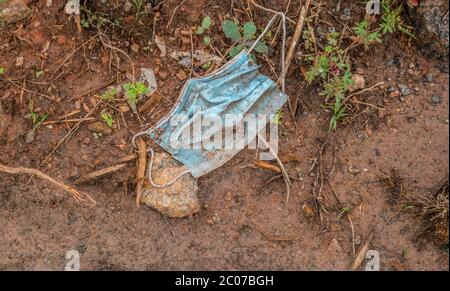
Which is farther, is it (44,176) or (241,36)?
(241,36)

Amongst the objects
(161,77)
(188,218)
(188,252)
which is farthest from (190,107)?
(188,252)

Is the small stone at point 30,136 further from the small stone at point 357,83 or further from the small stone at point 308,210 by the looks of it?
the small stone at point 357,83

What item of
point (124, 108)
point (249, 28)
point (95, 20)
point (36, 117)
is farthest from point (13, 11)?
point (249, 28)

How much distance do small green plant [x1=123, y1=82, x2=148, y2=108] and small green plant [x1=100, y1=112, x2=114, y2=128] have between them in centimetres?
13

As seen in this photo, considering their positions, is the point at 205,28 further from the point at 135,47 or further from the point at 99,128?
the point at 99,128

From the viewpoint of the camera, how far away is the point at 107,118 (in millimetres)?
2945

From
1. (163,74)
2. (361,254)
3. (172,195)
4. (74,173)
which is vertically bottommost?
(361,254)

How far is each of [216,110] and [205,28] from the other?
47 cm

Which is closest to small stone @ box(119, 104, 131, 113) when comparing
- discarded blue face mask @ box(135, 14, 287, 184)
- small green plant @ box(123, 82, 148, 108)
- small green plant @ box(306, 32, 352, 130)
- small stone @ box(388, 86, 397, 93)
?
small green plant @ box(123, 82, 148, 108)

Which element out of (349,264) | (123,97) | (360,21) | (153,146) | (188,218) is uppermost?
(360,21)

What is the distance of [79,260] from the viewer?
9.28ft

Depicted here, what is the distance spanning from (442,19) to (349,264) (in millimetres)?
1429

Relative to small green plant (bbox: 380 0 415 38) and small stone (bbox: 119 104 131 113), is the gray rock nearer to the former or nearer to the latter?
small stone (bbox: 119 104 131 113)

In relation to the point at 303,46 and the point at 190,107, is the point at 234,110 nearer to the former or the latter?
the point at 190,107
